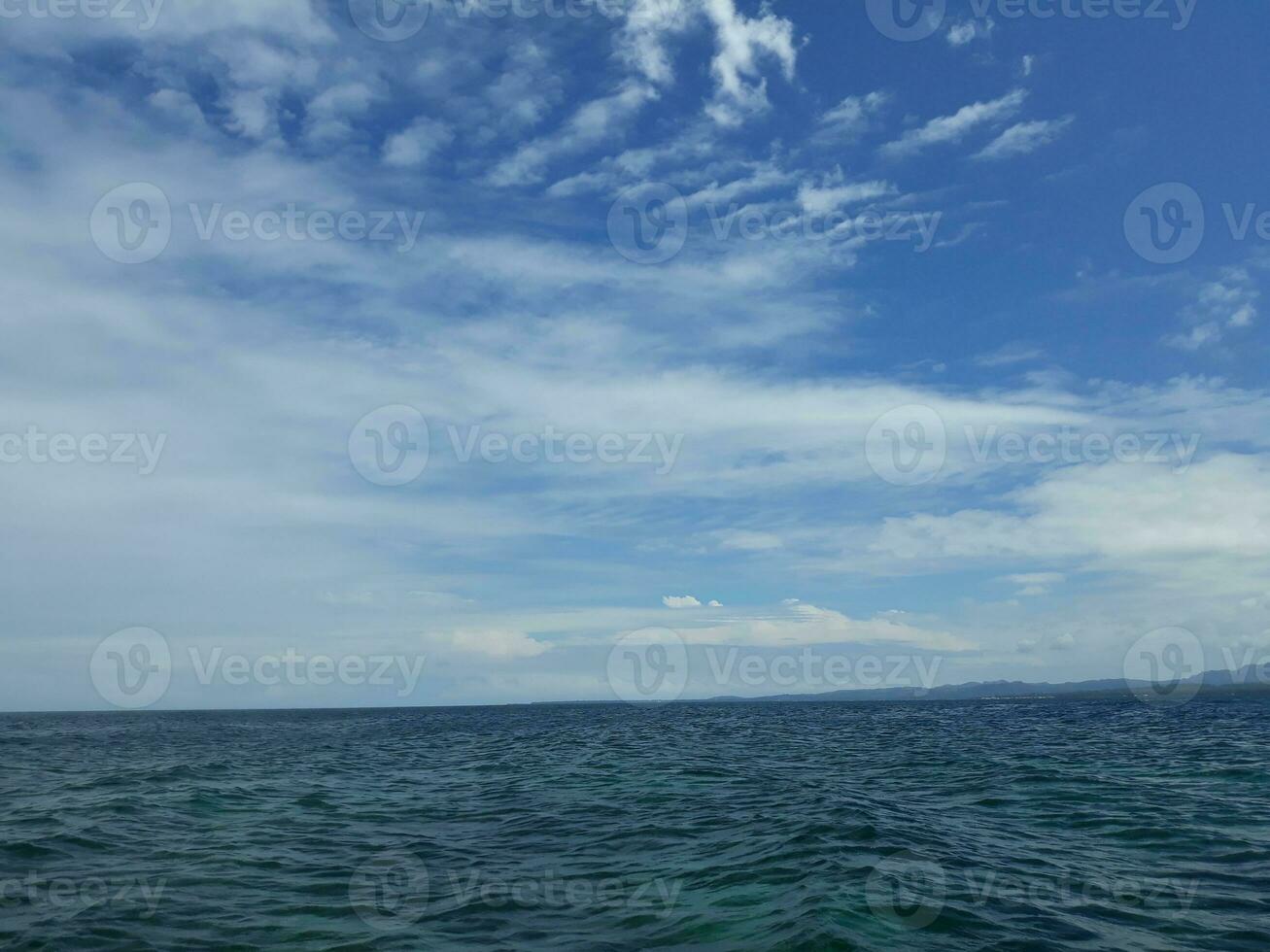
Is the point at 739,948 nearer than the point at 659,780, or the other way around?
the point at 739,948

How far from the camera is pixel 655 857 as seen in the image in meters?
18.6

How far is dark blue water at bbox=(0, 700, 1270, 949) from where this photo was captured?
43.3 feet

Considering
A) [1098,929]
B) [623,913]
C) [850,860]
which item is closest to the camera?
[1098,929]

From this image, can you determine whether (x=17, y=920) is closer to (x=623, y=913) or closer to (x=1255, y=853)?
(x=623, y=913)

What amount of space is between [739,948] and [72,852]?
16886mm

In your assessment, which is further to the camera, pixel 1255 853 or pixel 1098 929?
pixel 1255 853

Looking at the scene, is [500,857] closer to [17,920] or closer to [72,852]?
[17,920]

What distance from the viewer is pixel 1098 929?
1305 cm

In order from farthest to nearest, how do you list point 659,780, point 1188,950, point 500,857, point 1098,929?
point 659,780 → point 500,857 → point 1098,929 → point 1188,950

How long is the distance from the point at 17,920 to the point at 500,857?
30.2 feet

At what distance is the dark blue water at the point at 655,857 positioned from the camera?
43.3 ft

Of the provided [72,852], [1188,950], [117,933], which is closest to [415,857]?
[117,933]

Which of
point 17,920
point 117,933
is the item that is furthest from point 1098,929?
point 17,920

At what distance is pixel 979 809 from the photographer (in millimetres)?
24266
